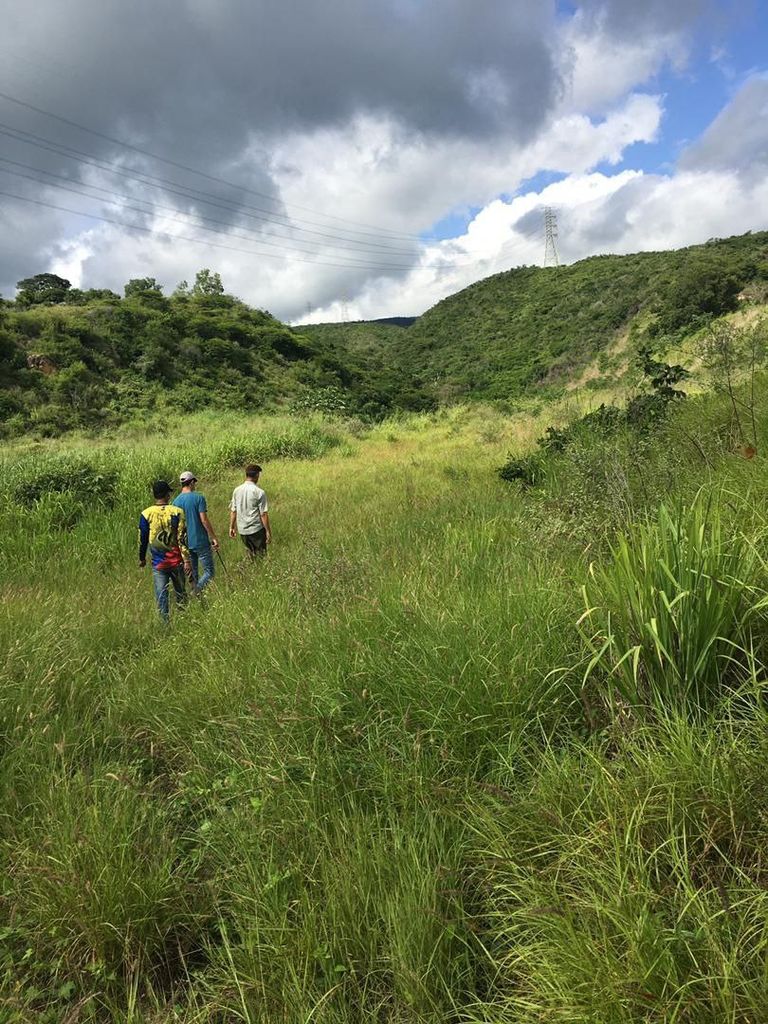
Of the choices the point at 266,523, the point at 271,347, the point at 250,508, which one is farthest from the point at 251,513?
the point at 271,347

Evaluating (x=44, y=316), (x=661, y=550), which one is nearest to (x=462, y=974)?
(x=661, y=550)

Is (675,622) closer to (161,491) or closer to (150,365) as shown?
(161,491)

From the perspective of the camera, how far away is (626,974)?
1.31 meters

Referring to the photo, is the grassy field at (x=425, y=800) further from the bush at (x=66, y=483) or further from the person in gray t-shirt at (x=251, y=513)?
the bush at (x=66, y=483)

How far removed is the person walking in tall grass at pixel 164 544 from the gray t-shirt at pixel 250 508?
124 centimetres

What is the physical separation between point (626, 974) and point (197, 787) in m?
1.93

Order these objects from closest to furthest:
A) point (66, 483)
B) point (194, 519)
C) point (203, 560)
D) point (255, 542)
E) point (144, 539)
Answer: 1. point (144, 539)
2. point (194, 519)
3. point (203, 560)
4. point (255, 542)
5. point (66, 483)

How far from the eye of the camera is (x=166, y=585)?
584 cm

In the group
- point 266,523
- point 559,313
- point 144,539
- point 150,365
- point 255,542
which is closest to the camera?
point 144,539

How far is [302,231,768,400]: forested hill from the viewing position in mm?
41094

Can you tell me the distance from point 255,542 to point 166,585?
1709 millimetres

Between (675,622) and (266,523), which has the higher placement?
(266,523)

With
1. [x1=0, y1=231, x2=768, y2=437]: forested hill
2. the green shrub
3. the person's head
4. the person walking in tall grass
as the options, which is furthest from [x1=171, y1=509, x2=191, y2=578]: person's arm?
[x1=0, y1=231, x2=768, y2=437]: forested hill

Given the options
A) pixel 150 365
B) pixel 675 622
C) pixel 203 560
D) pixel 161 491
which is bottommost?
pixel 675 622
